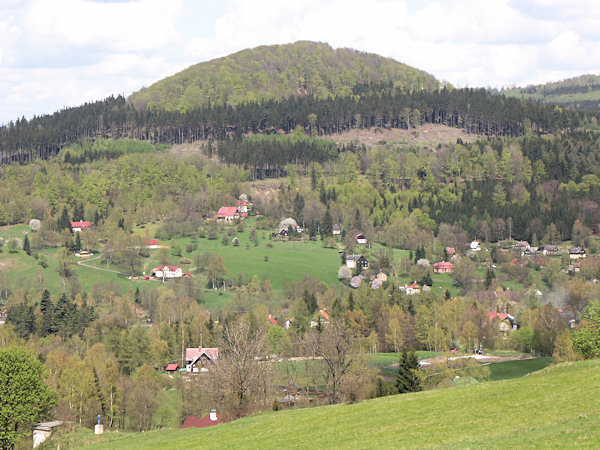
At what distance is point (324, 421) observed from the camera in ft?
120

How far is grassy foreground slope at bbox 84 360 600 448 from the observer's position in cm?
2745

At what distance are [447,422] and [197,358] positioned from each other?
6245cm

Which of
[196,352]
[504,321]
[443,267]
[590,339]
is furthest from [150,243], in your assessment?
[590,339]

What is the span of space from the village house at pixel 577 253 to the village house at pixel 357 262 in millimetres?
47072

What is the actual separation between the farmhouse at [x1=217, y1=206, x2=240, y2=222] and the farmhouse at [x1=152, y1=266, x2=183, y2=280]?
3985cm

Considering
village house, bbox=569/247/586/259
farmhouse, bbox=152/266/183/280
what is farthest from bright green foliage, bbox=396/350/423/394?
village house, bbox=569/247/586/259

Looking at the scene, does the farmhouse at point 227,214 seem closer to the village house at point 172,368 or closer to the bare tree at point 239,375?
the village house at point 172,368

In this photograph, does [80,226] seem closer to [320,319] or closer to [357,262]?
[357,262]

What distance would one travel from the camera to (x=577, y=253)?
15700cm

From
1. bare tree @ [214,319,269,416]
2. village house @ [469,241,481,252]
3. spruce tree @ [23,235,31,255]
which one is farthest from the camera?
village house @ [469,241,481,252]

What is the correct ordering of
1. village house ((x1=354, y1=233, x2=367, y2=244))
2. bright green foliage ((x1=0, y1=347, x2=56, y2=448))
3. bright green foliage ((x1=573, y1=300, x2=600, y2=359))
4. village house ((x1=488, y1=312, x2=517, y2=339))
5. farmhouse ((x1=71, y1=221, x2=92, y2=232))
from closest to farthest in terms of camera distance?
bright green foliage ((x1=0, y1=347, x2=56, y2=448)), bright green foliage ((x1=573, y1=300, x2=600, y2=359)), village house ((x1=488, y1=312, x2=517, y2=339)), village house ((x1=354, y1=233, x2=367, y2=244)), farmhouse ((x1=71, y1=221, x2=92, y2=232))

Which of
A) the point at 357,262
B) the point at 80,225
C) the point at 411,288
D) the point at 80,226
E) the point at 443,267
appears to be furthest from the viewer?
the point at 80,225

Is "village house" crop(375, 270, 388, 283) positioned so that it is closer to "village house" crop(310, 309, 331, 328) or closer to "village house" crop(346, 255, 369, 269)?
"village house" crop(346, 255, 369, 269)

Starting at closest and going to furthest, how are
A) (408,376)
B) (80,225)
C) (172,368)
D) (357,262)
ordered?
1. (408,376)
2. (172,368)
3. (357,262)
4. (80,225)
